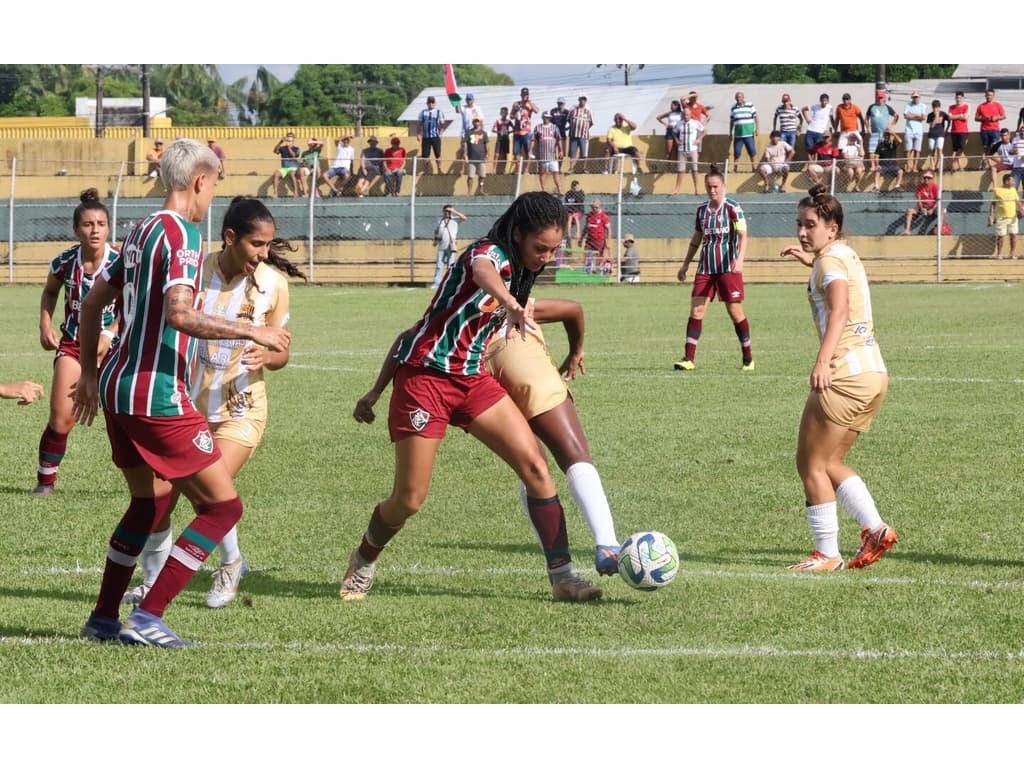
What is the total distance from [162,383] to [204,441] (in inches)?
11.2

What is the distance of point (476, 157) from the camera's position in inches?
1415

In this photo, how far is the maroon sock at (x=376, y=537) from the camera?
671cm

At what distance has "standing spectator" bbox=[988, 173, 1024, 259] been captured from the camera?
3209cm

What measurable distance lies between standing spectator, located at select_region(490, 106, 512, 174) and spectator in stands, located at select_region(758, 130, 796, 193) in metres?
6.29

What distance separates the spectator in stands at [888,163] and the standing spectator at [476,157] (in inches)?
373

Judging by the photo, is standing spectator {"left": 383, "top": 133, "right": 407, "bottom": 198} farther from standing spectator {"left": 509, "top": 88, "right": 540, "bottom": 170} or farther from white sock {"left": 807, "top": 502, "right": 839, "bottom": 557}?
white sock {"left": 807, "top": 502, "right": 839, "bottom": 557}

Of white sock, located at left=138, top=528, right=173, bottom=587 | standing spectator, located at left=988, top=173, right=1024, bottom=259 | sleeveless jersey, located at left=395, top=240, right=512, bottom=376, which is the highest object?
standing spectator, located at left=988, top=173, right=1024, bottom=259

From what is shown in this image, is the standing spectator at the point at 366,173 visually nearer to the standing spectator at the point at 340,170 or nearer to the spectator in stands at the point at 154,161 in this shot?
the standing spectator at the point at 340,170

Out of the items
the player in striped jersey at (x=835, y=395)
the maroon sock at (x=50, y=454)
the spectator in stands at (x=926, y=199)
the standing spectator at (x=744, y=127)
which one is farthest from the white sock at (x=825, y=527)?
the standing spectator at (x=744, y=127)

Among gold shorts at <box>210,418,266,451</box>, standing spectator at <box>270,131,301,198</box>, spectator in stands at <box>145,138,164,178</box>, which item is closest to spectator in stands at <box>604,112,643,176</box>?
standing spectator at <box>270,131,301,198</box>

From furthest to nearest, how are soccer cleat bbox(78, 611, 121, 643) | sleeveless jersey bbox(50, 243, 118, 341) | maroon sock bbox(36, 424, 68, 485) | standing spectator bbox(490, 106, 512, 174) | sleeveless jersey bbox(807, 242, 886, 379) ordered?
standing spectator bbox(490, 106, 512, 174)
maroon sock bbox(36, 424, 68, 485)
sleeveless jersey bbox(50, 243, 118, 341)
sleeveless jersey bbox(807, 242, 886, 379)
soccer cleat bbox(78, 611, 121, 643)

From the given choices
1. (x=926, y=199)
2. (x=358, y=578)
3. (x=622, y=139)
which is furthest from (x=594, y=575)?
(x=622, y=139)

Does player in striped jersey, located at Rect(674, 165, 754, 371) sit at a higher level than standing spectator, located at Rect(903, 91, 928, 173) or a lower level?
lower

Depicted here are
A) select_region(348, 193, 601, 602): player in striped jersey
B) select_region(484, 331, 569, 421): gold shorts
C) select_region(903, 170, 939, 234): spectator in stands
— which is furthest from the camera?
select_region(903, 170, 939, 234): spectator in stands
